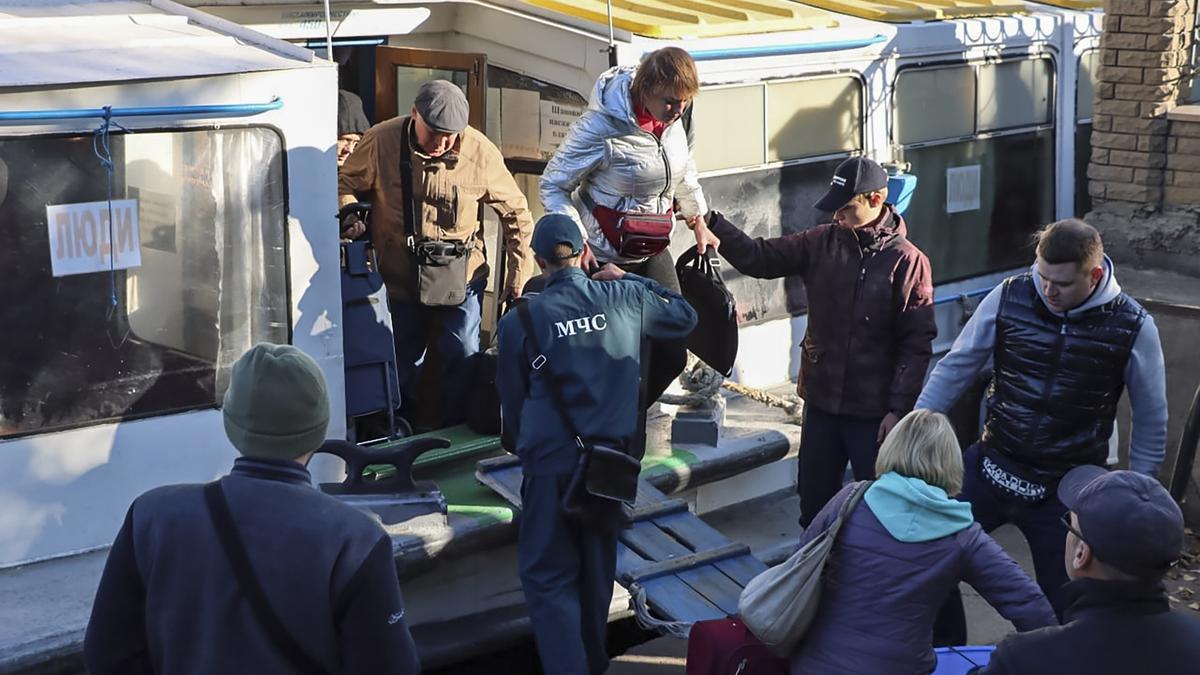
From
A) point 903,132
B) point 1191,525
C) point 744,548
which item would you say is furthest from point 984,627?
point 903,132

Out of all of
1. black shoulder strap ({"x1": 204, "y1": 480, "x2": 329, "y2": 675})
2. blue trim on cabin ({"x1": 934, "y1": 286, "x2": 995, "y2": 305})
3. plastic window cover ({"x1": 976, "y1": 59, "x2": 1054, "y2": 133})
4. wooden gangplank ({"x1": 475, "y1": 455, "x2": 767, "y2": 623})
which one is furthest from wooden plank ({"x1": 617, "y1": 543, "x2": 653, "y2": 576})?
plastic window cover ({"x1": 976, "y1": 59, "x2": 1054, "y2": 133})

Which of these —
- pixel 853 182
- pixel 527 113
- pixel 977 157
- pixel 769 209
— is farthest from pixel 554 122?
pixel 977 157

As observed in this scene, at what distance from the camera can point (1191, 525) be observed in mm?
6465

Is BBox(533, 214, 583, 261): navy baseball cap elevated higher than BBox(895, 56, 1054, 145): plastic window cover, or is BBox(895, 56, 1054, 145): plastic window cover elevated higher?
BBox(895, 56, 1054, 145): plastic window cover

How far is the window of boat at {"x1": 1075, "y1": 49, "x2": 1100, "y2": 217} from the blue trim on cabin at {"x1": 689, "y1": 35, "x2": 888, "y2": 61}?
1.78m

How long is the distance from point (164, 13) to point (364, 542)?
371cm

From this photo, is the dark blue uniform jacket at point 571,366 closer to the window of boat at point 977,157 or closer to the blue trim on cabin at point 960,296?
the window of boat at point 977,157

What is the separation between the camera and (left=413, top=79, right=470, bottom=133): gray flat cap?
543cm

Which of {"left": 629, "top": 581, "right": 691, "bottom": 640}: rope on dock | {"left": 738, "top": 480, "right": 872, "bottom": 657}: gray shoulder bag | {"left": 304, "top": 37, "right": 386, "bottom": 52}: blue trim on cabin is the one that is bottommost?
{"left": 629, "top": 581, "right": 691, "bottom": 640}: rope on dock

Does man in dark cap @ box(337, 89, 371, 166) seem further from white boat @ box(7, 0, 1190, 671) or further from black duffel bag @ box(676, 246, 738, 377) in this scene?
black duffel bag @ box(676, 246, 738, 377)

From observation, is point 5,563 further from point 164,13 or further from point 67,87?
point 164,13

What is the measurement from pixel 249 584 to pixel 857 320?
305 cm

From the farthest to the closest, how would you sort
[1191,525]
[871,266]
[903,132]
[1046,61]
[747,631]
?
[1046,61] < [903,132] < [1191,525] < [871,266] < [747,631]

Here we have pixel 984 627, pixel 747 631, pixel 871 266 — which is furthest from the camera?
pixel 984 627
